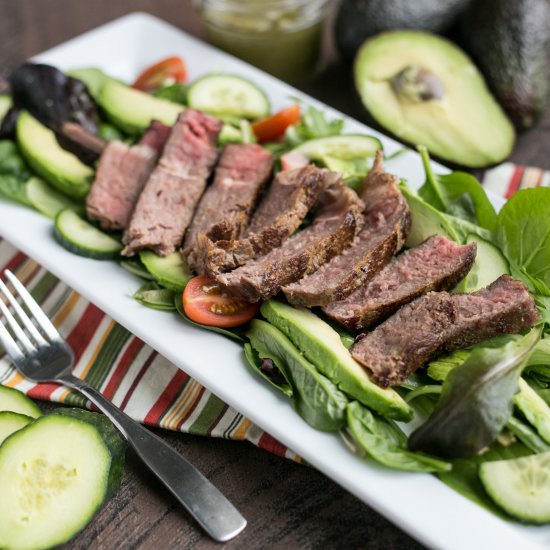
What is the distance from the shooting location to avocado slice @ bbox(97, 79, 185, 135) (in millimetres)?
5879

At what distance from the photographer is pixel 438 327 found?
12.7 ft

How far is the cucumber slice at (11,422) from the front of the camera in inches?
155

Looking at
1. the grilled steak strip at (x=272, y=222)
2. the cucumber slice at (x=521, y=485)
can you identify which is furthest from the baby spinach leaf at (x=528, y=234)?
the cucumber slice at (x=521, y=485)

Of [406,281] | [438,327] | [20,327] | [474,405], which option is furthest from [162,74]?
[474,405]

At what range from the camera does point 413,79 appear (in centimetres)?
621

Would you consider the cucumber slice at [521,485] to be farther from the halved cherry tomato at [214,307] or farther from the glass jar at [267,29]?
the glass jar at [267,29]

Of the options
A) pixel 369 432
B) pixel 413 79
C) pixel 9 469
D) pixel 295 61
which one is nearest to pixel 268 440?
pixel 369 432

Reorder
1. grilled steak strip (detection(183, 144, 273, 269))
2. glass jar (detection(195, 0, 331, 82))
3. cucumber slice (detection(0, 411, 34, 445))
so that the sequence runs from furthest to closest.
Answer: glass jar (detection(195, 0, 331, 82))
grilled steak strip (detection(183, 144, 273, 269))
cucumber slice (detection(0, 411, 34, 445))

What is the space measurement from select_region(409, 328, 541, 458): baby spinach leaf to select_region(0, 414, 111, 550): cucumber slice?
1.58 m

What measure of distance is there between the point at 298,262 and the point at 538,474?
1.70 m

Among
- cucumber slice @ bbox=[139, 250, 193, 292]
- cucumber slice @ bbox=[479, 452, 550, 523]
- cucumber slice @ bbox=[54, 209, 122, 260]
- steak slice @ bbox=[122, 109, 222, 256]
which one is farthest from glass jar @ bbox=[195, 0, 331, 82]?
cucumber slice @ bbox=[479, 452, 550, 523]

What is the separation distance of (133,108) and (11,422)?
2.91m

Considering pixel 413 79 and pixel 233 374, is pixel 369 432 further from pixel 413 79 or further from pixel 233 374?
pixel 413 79

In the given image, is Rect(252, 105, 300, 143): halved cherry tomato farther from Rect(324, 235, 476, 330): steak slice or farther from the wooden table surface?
the wooden table surface
